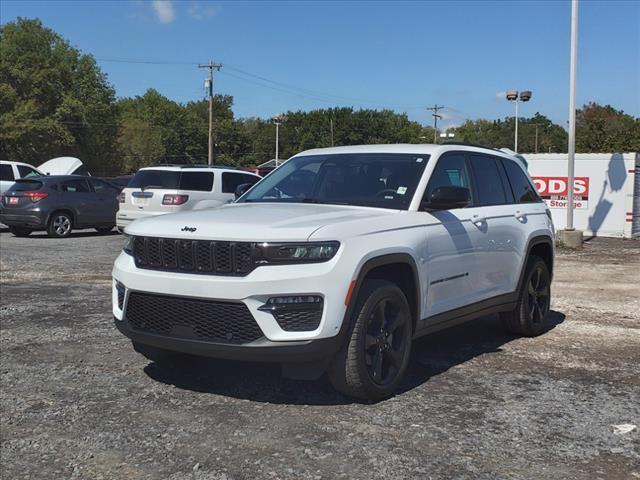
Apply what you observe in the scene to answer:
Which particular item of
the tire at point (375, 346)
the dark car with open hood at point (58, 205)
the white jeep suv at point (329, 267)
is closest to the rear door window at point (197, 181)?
the dark car with open hood at point (58, 205)

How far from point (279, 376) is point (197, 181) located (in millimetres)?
9596

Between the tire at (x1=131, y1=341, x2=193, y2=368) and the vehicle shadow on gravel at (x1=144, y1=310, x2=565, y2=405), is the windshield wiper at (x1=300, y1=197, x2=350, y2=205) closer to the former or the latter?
the vehicle shadow on gravel at (x1=144, y1=310, x2=565, y2=405)

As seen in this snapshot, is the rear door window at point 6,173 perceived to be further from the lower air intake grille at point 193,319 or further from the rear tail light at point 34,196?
the lower air intake grille at point 193,319

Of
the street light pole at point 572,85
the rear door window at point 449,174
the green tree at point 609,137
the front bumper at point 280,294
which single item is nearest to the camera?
the front bumper at point 280,294

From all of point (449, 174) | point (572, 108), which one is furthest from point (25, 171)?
point (449, 174)

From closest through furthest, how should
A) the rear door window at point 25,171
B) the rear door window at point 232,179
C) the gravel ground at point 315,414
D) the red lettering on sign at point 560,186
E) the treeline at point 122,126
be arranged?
1. the gravel ground at point 315,414
2. the rear door window at point 232,179
3. the red lettering on sign at point 560,186
4. the rear door window at point 25,171
5. the treeline at point 122,126

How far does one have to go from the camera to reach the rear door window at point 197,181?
46.2 ft

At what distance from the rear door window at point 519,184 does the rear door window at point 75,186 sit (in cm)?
1337

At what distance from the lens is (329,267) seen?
4.20 meters

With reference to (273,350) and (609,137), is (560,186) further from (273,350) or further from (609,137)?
(609,137)

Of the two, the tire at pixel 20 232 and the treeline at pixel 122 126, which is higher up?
the treeline at pixel 122 126

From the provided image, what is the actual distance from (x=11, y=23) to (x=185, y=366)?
246 ft

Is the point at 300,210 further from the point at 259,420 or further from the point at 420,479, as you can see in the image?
the point at 420,479

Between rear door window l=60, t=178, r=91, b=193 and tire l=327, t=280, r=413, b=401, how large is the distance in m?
14.5
